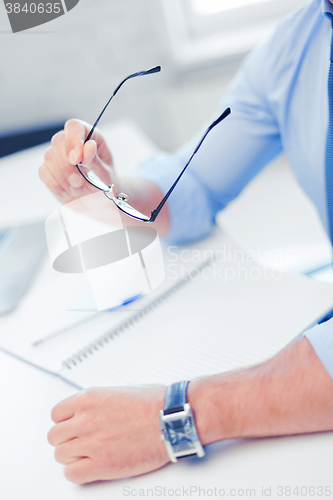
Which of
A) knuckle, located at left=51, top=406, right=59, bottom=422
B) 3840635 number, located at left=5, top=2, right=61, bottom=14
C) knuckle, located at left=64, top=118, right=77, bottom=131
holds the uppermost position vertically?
3840635 number, located at left=5, top=2, right=61, bottom=14

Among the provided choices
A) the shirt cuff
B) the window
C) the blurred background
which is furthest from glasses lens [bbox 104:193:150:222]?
the window

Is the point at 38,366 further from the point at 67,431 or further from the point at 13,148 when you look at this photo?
the point at 13,148

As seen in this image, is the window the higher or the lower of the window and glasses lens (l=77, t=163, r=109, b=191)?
the higher

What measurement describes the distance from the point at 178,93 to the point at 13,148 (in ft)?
3.23

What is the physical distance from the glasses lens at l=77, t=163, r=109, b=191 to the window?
0.56m

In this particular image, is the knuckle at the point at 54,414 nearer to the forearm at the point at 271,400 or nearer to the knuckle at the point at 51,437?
the knuckle at the point at 51,437

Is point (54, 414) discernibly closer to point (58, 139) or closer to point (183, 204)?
point (58, 139)

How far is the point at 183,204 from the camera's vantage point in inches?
28.6

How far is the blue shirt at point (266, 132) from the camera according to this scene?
64 centimetres

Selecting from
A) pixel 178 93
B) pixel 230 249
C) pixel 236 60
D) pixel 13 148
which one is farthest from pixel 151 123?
pixel 13 148

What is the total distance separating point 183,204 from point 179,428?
446 mm

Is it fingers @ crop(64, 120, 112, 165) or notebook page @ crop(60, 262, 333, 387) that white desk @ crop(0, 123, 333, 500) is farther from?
fingers @ crop(64, 120, 112, 165)

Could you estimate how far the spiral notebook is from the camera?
408 millimetres

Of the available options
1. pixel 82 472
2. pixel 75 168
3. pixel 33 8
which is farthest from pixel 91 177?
pixel 82 472
